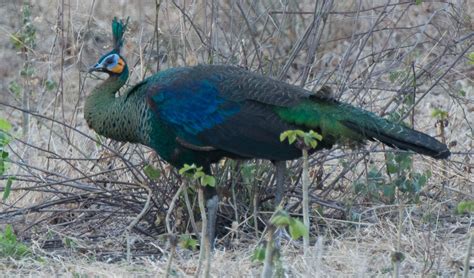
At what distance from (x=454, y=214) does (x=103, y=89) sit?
2111 millimetres

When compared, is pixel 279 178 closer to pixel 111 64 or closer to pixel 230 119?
pixel 230 119

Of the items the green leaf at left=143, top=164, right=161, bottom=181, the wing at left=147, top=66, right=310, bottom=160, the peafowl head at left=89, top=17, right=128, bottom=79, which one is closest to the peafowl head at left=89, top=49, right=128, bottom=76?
the peafowl head at left=89, top=17, right=128, bottom=79

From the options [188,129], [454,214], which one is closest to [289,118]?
[188,129]

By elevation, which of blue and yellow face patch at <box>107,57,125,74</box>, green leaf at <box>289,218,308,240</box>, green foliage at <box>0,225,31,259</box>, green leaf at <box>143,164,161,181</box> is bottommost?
green foliage at <box>0,225,31,259</box>

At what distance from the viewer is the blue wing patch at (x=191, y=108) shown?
535 cm

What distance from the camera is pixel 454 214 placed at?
5836 mm

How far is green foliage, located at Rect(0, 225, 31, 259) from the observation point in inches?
201

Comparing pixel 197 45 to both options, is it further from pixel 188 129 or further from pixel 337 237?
pixel 337 237

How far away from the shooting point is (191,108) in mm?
5367

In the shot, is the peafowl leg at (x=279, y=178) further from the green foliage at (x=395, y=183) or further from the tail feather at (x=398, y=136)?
the green foliage at (x=395, y=183)

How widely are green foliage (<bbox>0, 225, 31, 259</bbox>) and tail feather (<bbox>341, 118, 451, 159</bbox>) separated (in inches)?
68.3

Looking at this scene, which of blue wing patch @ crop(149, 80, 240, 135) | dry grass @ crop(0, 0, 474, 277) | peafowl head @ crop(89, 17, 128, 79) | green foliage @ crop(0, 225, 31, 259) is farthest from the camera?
peafowl head @ crop(89, 17, 128, 79)

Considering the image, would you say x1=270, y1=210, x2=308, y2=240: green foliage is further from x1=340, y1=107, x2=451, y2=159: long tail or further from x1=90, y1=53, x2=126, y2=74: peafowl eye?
x1=90, y1=53, x2=126, y2=74: peafowl eye

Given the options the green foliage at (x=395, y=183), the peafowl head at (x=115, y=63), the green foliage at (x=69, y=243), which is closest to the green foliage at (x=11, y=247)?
the green foliage at (x=69, y=243)
